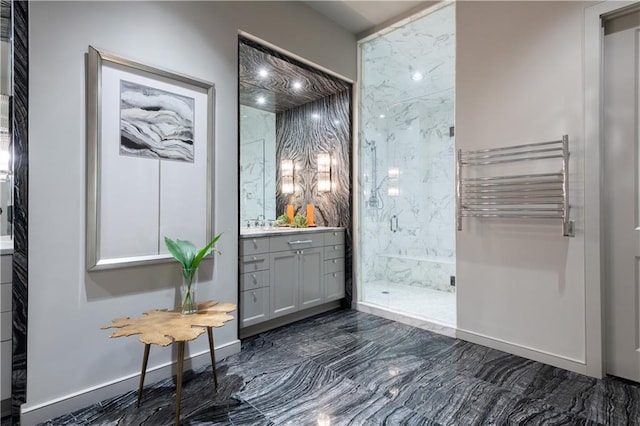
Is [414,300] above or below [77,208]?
below

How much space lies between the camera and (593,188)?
2.13 metres

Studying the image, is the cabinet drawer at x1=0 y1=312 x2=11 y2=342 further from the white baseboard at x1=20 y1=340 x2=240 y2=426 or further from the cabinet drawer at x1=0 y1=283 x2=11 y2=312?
the white baseboard at x1=20 y1=340 x2=240 y2=426

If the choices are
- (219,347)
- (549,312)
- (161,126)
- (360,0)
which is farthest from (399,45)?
(219,347)

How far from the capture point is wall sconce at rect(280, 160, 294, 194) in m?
4.10

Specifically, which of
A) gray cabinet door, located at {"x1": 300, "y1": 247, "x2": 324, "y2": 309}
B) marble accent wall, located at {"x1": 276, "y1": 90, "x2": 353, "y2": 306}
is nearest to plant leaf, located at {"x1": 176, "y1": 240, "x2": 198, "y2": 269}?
gray cabinet door, located at {"x1": 300, "y1": 247, "x2": 324, "y2": 309}

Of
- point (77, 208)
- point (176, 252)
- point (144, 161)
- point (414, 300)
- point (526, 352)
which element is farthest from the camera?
point (414, 300)

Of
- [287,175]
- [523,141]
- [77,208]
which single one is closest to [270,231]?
[287,175]

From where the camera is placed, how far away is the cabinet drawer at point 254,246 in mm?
2754

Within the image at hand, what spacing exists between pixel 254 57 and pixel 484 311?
2.83m

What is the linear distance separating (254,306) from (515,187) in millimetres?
2258

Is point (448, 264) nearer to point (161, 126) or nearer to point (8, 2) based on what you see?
point (161, 126)

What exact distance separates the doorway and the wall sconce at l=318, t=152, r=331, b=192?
2397 mm

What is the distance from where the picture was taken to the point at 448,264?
4254 millimetres

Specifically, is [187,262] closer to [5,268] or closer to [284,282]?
[5,268]
